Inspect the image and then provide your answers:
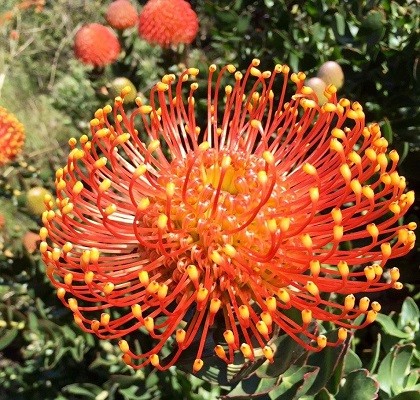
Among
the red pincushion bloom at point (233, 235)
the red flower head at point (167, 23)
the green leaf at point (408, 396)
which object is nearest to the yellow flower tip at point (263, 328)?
the red pincushion bloom at point (233, 235)

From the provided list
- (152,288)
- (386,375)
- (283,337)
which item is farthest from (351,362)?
(152,288)

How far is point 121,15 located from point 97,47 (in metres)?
0.13

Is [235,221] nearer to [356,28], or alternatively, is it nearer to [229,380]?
[229,380]

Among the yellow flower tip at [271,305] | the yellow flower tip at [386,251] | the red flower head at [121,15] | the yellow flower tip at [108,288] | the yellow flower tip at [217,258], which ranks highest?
the red flower head at [121,15]

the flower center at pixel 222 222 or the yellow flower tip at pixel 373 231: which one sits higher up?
the yellow flower tip at pixel 373 231

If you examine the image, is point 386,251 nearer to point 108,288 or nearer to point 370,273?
point 370,273

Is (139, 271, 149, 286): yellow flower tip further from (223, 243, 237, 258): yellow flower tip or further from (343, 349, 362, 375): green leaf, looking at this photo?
(343, 349, 362, 375): green leaf

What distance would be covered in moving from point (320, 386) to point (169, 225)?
38cm

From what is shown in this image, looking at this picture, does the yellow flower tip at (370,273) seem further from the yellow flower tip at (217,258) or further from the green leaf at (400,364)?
the green leaf at (400,364)

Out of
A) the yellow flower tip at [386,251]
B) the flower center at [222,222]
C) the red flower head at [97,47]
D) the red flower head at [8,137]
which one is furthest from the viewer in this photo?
the red flower head at [97,47]

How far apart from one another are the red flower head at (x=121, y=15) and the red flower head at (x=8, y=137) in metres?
0.42

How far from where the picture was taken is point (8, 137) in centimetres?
→ 164

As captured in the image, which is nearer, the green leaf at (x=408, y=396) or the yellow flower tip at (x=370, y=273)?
the yellow flower tip at (x=370, y=273)

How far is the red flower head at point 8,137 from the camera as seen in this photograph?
164cm
